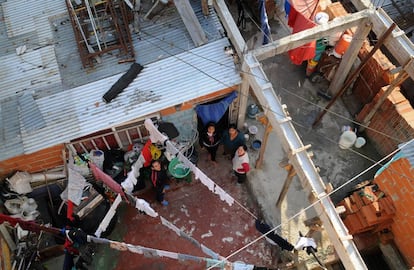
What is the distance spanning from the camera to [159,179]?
11.5 meters

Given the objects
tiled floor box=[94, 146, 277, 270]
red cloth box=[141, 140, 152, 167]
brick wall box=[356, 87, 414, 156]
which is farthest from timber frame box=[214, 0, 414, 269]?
red cloth box=[141, 140, 152, 167]

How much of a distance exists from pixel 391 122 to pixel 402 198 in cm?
312

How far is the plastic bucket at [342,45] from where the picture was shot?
12.8 m

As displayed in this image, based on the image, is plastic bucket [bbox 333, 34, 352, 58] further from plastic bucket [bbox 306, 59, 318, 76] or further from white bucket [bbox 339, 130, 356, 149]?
white bucket [bbox 339, 130, 356, 149]

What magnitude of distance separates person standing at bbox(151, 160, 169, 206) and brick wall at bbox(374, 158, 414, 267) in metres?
6.16

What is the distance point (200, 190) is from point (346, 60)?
21.2ft

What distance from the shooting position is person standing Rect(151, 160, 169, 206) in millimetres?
11148

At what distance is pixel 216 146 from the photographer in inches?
484

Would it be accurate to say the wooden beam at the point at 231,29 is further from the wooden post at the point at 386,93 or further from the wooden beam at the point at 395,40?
the wooden post at the point at 386,93

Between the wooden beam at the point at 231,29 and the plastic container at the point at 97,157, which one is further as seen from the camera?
the plastic container at the point at 97,157

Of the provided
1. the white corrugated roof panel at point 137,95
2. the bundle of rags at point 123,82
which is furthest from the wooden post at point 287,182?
the bundle of rags at point 123,82

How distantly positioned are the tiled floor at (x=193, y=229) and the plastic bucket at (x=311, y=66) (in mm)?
4966

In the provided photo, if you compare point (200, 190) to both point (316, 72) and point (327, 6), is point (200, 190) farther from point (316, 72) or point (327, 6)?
point (327, 6)

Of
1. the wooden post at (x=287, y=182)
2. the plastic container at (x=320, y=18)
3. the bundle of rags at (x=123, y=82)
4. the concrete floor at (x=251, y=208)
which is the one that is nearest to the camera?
the wooden post at (x=287, y=182)
